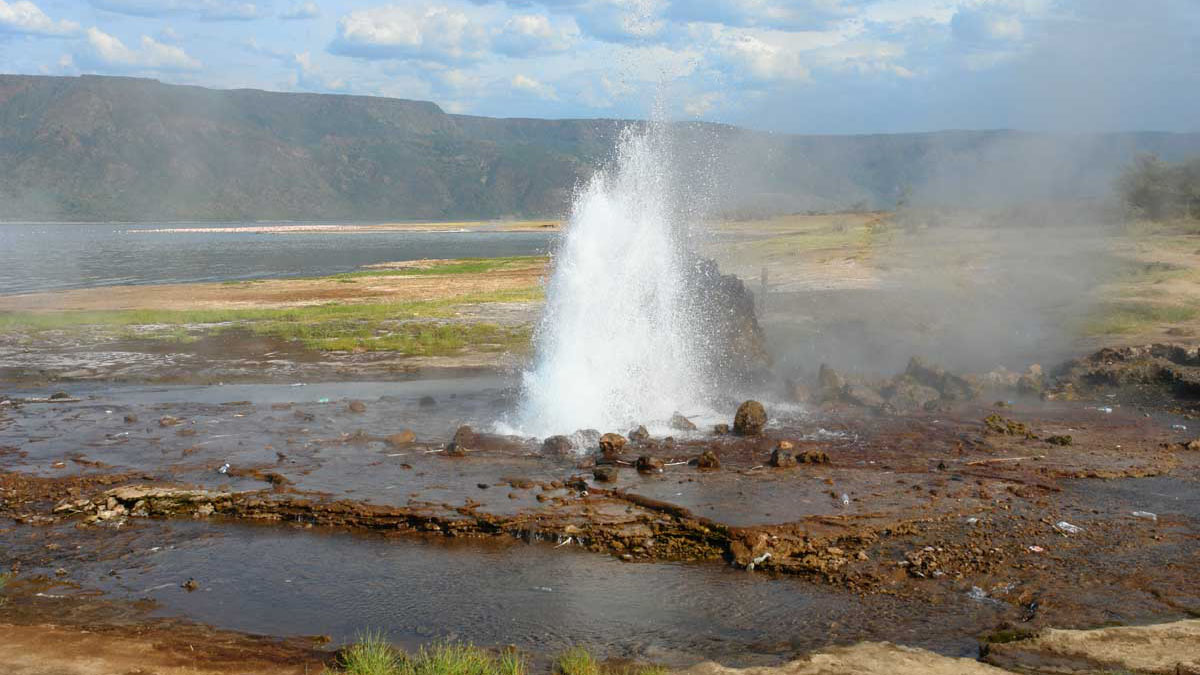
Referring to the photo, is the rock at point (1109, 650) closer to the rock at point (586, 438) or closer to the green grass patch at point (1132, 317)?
the rock at point (586, 438)

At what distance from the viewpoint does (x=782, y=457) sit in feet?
35.9

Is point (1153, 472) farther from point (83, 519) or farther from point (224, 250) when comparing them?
point (224, 250)

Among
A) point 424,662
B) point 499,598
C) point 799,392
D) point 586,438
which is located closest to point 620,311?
point 586,438

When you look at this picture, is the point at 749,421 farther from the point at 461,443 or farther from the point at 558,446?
the point at 461,443

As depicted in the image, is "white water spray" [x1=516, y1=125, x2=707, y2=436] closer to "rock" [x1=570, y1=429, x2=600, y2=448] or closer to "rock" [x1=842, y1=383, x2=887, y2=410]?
"rock" [x1=570, y1=429, x2=600, y2=448]

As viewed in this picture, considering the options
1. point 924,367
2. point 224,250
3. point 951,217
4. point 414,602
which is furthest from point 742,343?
point 224,250

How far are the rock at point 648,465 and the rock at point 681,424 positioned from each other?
1798 millimetres

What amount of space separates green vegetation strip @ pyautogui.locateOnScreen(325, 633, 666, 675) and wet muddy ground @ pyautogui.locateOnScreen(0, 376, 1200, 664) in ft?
1.40

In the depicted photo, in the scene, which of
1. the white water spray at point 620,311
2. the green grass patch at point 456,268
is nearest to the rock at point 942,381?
the white water spray at point 620,311

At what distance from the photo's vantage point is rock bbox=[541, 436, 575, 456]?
38.2ft

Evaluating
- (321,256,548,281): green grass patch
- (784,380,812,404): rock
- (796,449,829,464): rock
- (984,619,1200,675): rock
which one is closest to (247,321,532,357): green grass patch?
(784,380,812,404): rock

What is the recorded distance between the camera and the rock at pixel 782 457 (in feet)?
35.8

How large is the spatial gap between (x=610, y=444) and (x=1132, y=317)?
14.3 meters

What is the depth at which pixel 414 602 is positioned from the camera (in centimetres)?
760
